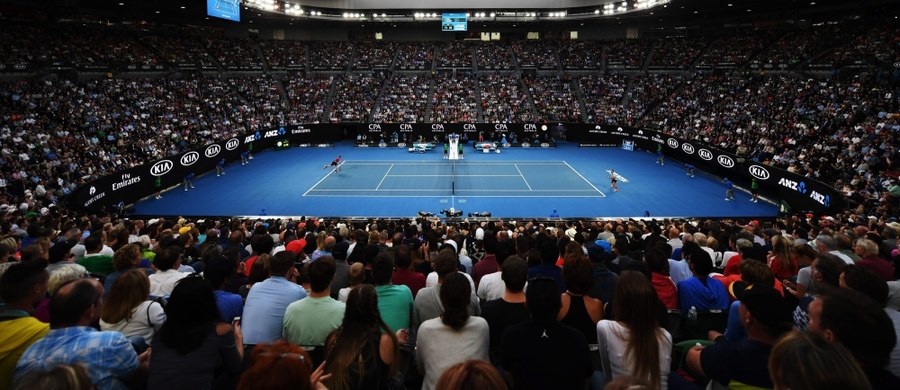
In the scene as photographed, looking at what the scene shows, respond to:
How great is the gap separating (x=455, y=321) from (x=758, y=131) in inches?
1446

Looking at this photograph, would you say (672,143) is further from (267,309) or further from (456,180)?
(267,309)

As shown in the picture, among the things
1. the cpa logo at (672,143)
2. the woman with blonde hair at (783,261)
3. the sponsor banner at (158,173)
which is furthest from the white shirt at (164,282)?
the cpa logo at (672,143)

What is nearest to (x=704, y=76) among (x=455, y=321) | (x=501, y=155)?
(x=501, y=155)

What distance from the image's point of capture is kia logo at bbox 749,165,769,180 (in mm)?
26758

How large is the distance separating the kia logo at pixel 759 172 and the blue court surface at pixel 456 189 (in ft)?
4.95

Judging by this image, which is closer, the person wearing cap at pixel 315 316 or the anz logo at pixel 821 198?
the person wearing cap at pixel 315 316

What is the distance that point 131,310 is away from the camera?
4.60 m

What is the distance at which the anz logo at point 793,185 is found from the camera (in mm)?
23105

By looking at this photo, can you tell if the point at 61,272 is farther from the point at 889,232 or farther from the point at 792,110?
the point at 792,110

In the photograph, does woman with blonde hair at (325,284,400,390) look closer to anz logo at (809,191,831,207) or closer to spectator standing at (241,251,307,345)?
spectator standing at (241,251,307,345)

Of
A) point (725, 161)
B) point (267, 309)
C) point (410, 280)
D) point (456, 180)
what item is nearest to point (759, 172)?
point (725, 161)

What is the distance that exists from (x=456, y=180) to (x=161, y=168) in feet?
62.8

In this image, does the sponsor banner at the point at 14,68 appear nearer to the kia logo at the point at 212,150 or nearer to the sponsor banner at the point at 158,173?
the sponsor banner at the point at 158,173

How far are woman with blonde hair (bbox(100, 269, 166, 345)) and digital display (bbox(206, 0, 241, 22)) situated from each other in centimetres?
3987
